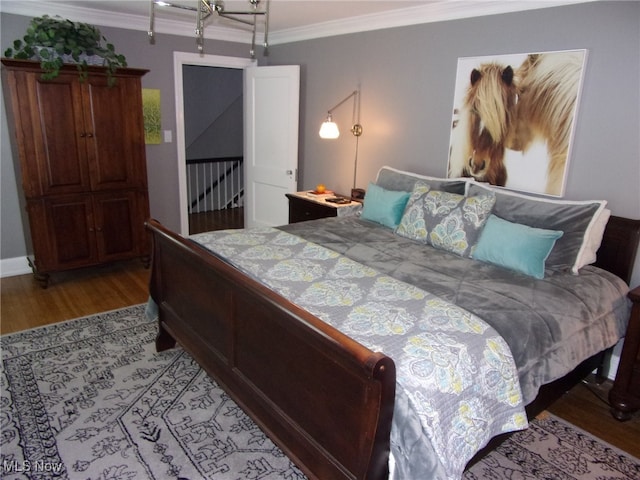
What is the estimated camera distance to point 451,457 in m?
1.53

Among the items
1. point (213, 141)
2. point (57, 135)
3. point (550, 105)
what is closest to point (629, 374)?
point (550, 105)

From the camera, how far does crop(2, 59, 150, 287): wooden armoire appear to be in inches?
138

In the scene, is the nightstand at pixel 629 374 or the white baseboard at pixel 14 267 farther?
the white baseboard at pixel 14 267

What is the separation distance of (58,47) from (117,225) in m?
1.50

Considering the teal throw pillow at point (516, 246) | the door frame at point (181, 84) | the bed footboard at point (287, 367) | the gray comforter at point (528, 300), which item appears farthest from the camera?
the door frame at point (181, 84)

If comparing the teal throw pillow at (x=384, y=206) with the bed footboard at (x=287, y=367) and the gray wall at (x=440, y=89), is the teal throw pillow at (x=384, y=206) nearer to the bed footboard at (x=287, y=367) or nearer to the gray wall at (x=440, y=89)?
the gray wall at (x=440, y=89)

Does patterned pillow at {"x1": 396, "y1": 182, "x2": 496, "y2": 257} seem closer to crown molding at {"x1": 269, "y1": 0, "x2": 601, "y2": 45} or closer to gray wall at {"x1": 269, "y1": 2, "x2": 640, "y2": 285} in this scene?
gray wall at {"x1": 269, "y1": 2, "x2": 640, "y2": 285}

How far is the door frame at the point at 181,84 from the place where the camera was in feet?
15.2

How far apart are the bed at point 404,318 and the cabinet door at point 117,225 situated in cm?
140

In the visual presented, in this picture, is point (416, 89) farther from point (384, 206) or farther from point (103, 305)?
point (103, 305)

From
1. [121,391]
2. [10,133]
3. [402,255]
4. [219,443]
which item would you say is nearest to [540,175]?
[402,255]

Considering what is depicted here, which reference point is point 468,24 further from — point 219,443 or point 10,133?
point 10,133

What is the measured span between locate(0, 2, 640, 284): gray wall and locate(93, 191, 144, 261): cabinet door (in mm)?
696

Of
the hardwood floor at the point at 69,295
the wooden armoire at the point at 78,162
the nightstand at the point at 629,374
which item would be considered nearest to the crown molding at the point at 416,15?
the wooden armoire at the point at 78,162
